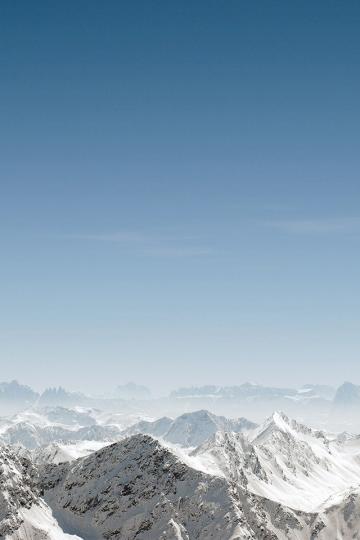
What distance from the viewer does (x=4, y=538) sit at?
19950 cm
